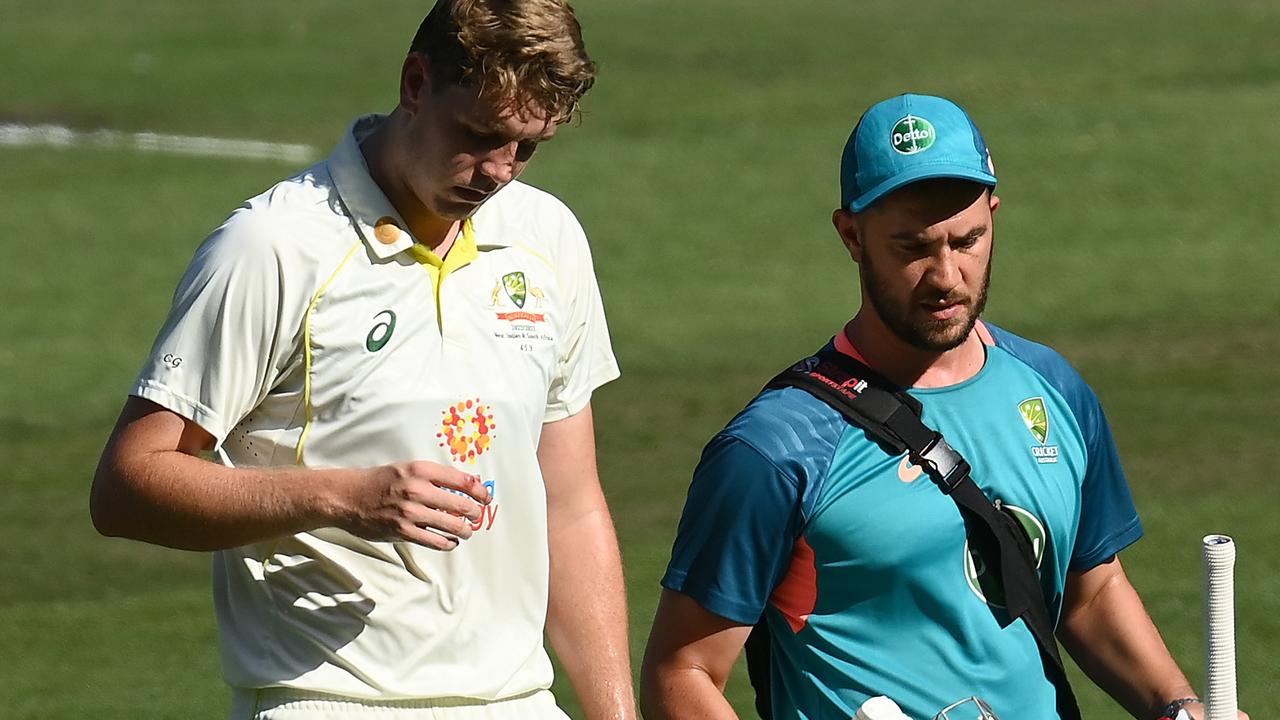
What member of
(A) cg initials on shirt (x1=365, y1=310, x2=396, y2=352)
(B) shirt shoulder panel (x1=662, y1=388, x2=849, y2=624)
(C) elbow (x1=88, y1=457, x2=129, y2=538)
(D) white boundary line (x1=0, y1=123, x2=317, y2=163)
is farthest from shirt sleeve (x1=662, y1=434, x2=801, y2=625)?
(D) white boundary line (x1=0, y1=123, x2=317, y2=163)

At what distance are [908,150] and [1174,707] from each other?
51.1 inches

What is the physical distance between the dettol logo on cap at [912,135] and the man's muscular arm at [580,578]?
3.18 ft

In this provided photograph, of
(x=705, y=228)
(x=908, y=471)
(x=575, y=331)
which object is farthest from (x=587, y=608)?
(x=705, y=228)

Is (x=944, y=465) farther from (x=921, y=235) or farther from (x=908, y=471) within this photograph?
(x=921, y=235)

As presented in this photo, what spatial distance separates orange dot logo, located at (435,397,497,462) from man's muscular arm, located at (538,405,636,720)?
0.45 m

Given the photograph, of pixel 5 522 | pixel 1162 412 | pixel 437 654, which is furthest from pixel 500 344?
pixel 1162 412

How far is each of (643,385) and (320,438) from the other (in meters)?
9.53

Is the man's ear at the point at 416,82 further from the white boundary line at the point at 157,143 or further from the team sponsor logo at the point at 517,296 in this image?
the white boundary line at the point at 157,143

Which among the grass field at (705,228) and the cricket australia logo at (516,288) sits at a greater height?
the cricket australia logo at (516,288)

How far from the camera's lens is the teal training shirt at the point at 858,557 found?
4.52 metres

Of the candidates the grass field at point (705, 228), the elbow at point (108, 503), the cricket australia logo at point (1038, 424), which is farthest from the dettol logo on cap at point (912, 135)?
the grass field at point (705, 228)

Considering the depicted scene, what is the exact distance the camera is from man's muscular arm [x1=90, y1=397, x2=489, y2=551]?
13.4 feet

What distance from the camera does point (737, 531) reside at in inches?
178

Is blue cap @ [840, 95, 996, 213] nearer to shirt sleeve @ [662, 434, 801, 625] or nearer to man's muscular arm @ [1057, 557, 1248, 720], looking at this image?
shirt sleeve @ [662, 434, 801, 625]
